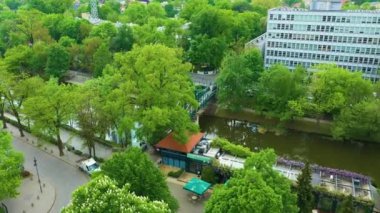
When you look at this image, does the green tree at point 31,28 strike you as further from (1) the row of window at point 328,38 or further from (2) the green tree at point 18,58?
(1) the row of window at point 328,38

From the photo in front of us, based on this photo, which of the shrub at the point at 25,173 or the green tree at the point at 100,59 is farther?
the green tree at the point at 100,59

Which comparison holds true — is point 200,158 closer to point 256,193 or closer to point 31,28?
point 256,193

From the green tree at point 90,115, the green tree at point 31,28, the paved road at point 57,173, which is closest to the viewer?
the paved road at point 57,173

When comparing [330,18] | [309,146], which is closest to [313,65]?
[330,18]

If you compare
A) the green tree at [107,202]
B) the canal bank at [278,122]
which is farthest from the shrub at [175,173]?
the canal bank at [278,122]

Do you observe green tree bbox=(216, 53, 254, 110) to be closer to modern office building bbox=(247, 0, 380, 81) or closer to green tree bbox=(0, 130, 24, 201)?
modern office building bbox=(247, 0, 380, 81)

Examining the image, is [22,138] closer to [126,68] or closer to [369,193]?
[126,68]
